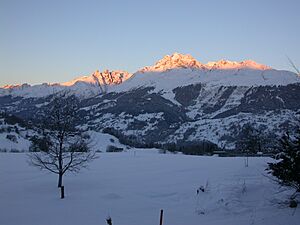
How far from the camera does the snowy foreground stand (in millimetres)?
19281

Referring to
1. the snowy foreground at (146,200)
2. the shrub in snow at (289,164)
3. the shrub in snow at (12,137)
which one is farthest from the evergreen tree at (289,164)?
the shrub in snow at (12,137)

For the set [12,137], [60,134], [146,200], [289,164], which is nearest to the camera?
[289,164]

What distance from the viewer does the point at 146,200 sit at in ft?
83.8

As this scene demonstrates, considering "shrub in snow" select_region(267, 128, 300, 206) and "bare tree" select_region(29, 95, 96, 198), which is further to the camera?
"bare tree" select_region(29, 95, 96, 198)

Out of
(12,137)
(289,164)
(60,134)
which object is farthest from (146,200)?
(12,137)

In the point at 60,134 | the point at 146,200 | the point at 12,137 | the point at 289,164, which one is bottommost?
the point at 146,200

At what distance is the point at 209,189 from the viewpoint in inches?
976

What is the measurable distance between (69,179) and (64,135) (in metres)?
6.29

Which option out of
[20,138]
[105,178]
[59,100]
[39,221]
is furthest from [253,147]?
[20,138]

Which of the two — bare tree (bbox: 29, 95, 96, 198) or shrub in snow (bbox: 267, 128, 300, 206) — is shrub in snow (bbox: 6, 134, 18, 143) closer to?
bare tree (bbox: 29, 95, 96, 198)

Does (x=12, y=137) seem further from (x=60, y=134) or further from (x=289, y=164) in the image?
(x=289, y=164)

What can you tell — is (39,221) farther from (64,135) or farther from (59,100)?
(59,100)

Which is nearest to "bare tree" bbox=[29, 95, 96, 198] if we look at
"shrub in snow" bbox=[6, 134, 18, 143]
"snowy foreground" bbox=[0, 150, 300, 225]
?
"snowy foreground" bbox=[0, 150, 300, 225]

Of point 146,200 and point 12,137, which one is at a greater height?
point 12,137
